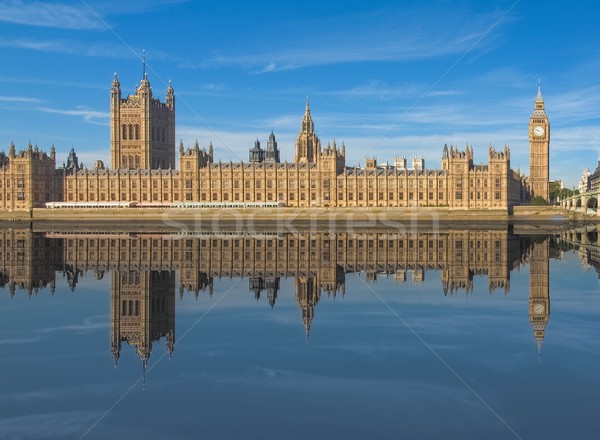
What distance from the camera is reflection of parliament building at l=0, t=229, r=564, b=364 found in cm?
2847

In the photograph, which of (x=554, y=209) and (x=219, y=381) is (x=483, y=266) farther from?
(x=554, y=209)

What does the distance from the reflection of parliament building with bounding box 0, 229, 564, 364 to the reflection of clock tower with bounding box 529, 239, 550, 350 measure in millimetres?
41

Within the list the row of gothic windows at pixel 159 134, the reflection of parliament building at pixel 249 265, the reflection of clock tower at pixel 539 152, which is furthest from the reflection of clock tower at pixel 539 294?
the row of gothic windows at pixel 159 134

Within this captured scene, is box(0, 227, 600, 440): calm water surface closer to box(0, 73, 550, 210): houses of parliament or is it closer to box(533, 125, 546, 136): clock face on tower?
box(0, 73, 550, 210): houses of parliament

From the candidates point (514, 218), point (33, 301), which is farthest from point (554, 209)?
point (33, 301)

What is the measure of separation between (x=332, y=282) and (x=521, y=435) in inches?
912

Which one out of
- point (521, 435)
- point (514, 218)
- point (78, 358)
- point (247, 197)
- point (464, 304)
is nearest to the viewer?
point (521, 435)

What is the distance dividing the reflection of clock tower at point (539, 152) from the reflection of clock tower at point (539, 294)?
114 m

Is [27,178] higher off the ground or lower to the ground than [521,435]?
higher

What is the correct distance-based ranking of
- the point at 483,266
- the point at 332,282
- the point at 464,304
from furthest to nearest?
the point at 483,266 → the point at 332,282 → the point at 464,304

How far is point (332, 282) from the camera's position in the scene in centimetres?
3788

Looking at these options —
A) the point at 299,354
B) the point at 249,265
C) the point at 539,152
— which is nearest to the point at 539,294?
the point at 299,354

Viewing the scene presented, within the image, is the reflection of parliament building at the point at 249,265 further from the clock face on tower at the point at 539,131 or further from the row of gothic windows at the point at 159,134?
the clock face on tower at the point at 539,131

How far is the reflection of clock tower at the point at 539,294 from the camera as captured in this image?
2512 cm
